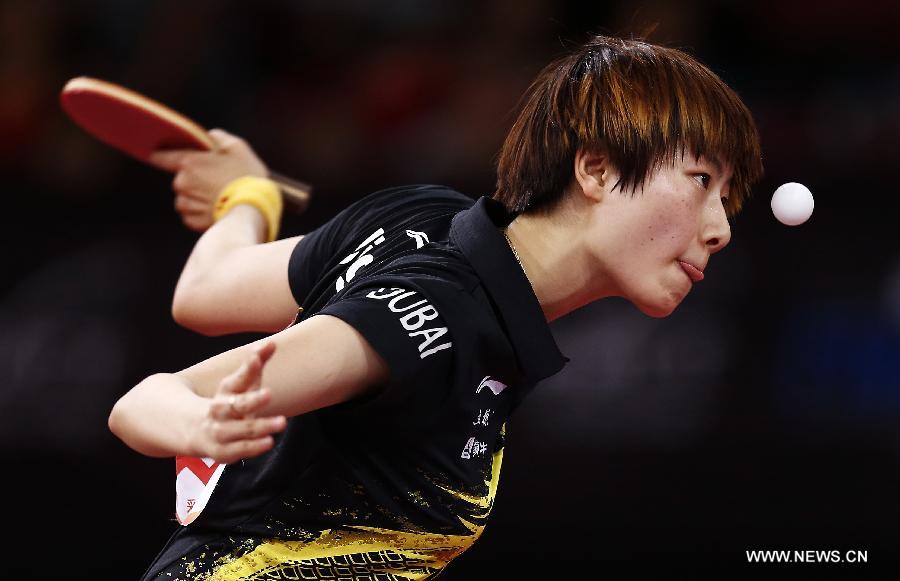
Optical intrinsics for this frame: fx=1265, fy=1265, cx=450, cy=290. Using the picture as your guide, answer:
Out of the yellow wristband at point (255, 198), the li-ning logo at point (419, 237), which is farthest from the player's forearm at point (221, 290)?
the li-ning logo at point (419, 237)

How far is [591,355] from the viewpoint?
11.1ft

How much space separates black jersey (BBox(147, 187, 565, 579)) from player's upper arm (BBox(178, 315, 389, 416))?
86 mm

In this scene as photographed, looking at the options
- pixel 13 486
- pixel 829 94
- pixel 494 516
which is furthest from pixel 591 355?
pixel 13 486

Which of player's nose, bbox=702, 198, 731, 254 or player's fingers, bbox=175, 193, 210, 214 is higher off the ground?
player's nose, bbox=702, 198, 731, 254

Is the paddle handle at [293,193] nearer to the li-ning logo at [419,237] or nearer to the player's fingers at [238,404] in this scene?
the li-ning logo at [419,237]

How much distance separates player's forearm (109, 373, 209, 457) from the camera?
1309 millimetres

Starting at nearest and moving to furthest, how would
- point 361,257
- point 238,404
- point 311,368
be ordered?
point 238,404, point 311,368, point 361,257

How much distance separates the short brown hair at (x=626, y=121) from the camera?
165 cm

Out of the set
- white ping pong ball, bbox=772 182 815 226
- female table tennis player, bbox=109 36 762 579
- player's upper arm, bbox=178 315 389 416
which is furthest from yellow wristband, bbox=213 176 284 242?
white ping pong ball, bbox=772 182 815 226

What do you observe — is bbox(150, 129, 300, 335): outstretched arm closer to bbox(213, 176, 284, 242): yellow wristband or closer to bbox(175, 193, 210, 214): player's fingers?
bbox(213, 176, 284, 242): yellow wristband

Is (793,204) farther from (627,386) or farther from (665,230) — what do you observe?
(627,386)
